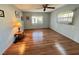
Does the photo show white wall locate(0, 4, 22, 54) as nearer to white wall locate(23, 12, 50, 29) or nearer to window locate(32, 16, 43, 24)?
white wall locate(23, 12, 50, 29)

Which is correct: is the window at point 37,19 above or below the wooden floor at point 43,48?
above

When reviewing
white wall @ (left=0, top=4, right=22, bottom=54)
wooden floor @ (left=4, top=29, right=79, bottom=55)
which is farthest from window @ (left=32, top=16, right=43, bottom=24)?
white wall @ (left=0, top=4, right=22, bottom=54)

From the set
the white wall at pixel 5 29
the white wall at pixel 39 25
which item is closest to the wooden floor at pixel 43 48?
the white wall at pixel 5 29

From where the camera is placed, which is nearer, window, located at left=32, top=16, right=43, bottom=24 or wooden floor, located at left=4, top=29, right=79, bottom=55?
wooden floor, located at left=4, top=29, right=79, bottom=55

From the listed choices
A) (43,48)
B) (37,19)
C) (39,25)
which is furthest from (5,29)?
(39,25)

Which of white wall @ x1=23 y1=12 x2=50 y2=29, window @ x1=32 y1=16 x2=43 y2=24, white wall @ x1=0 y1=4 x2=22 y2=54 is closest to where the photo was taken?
white wall @ x1=0 y1=4 x2=22 y2=54

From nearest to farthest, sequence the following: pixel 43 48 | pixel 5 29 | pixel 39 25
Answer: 1. pixel 5 29
2. pixel 43 48
3. pixel 39 25

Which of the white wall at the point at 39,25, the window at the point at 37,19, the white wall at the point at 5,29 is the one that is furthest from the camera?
the window at the point at 37,19

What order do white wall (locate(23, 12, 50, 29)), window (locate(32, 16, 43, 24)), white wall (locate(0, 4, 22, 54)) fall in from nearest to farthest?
white wall (locate(0, 4, 22, 54))
white wall (locate(23, 12, 50, 29))
window (locate(32, 16, 43, 24))

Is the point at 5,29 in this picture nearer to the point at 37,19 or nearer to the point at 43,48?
the point at 43,48

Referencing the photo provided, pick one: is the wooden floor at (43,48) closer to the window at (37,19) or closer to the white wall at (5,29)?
the white wall at (5,29)

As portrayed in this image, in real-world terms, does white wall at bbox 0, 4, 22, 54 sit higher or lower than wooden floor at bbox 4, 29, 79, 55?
higher
